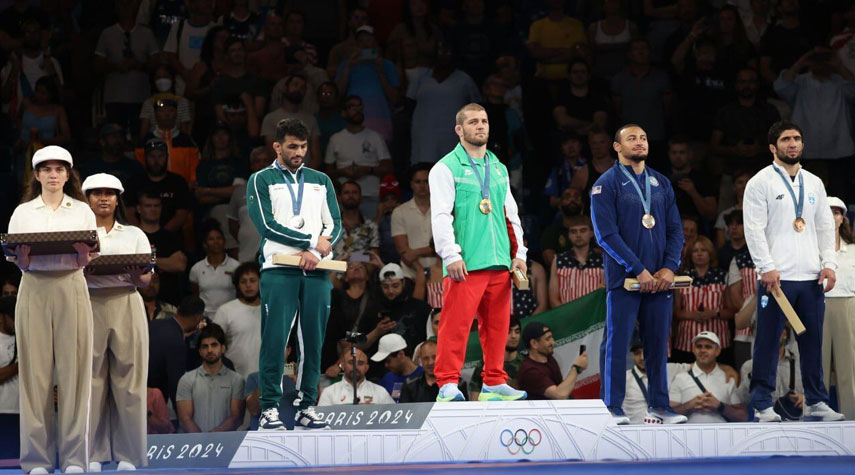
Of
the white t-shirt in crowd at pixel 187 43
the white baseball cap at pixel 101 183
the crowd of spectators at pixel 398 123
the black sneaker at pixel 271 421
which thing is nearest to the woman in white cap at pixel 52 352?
the white baseball cap at pixel 101 183

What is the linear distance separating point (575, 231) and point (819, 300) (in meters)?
2.67

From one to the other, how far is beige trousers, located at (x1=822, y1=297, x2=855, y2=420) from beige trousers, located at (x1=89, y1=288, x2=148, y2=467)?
4.76 m

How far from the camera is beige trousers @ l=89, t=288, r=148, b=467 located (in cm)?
718

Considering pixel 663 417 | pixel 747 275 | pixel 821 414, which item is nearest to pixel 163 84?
pixel 747 275

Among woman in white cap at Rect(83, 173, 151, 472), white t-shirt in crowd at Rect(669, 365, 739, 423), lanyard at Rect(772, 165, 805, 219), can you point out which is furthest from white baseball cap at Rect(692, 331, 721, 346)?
woman in white cap at Rect(83, 173, 151, 472)

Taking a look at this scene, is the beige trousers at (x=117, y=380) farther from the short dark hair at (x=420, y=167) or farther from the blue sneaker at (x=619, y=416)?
the short dark hair at (x=420, y=167)

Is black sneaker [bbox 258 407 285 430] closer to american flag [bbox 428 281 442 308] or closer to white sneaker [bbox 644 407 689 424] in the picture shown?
white sneaker [bbox 644 407 689 424]

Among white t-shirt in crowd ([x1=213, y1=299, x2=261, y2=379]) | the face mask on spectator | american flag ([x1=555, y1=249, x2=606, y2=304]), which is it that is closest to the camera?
white t-shirt in crowd ([x1=213, y1=299, x2=261, y2=379])

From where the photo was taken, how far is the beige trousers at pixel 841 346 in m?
8.56

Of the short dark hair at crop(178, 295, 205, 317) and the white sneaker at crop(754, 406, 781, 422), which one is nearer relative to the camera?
the white sneaker at crop(754, 406, 781, 422)

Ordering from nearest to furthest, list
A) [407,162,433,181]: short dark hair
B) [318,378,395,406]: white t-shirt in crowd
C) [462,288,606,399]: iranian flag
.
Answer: [318,378,395,406]: white t-shirt in crowd → [462,288,606,399]: iranian flag → [407,162,433,181]: short dark hair

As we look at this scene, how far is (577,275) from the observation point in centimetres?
1043

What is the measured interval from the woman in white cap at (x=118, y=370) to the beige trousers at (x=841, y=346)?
4761mm

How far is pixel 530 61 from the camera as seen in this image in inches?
502
